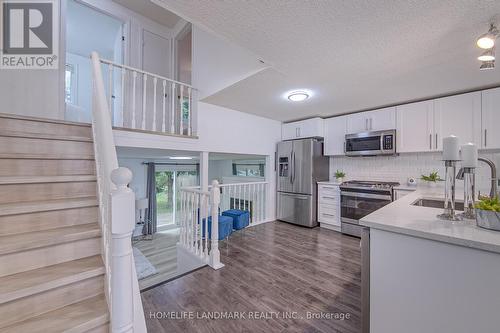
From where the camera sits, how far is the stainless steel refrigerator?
4.13 meters

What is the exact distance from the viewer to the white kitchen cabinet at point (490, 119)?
8.68 feet

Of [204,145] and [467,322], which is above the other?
[204,145]

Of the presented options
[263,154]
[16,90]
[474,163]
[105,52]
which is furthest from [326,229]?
[105,52]

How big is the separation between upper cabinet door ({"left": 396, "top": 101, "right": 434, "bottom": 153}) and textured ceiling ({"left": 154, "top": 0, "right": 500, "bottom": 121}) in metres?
0.24

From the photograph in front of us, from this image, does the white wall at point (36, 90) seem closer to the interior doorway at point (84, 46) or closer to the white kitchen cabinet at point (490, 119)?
the interior doorway at point (84, 46)

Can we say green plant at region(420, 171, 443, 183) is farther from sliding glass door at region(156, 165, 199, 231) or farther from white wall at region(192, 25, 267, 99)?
sliding glass door at region(156, 165, 199, 231)

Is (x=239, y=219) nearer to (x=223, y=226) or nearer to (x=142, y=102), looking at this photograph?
(x=223, y=226)

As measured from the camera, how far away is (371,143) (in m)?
3.61

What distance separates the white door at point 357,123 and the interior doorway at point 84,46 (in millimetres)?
4213

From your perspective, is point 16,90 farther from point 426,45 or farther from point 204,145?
point 426,45

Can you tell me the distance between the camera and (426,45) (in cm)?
178

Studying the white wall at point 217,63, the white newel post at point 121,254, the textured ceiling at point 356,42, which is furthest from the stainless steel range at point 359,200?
the white newel post at point 121,254

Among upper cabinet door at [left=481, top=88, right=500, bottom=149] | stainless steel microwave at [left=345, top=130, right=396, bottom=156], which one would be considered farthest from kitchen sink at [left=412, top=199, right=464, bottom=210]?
stainless steel microwave at [left=345, top=130, right=396, bottom=156]

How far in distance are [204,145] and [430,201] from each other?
10.1 ft
